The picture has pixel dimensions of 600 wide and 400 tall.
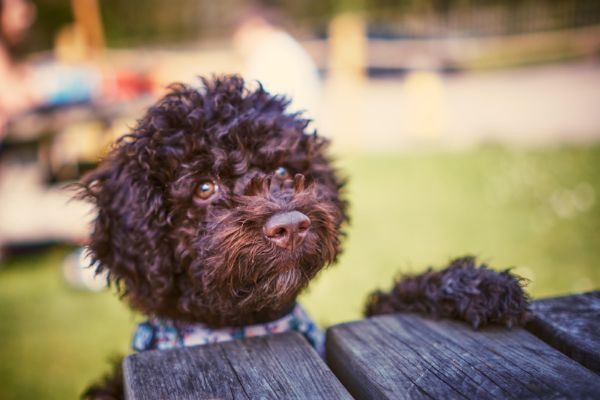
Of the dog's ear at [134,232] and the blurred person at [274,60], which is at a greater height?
the blurred person at [274,60]

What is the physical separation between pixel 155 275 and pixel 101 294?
3.89 metres

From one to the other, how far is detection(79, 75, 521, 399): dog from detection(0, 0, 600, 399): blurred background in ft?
1.26

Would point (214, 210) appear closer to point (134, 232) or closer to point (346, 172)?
point (134, 232)

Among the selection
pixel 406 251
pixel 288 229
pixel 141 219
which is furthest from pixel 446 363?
pixel 406 251

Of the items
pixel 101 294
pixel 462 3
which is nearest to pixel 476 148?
pixel 101 294

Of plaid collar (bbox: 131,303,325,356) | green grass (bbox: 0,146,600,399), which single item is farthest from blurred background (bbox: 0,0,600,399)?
plaid collar (bbox: 131,303,325,356)

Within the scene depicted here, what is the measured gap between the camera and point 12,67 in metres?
7.32

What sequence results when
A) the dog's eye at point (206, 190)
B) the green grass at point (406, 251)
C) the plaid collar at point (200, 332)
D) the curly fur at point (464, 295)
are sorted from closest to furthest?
1. the curly fur at point (464, 295)
2. the plaid collar at point (200, 332)
3. the dog's eye at point (206, 190)
4. the green grass at point (406, 251)

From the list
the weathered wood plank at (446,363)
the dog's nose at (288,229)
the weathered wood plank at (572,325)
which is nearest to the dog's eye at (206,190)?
the dog's nose at (288,229)

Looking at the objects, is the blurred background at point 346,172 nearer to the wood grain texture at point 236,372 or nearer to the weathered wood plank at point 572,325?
the wood grain texture at point 236,372

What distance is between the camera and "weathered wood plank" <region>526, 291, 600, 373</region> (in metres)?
1.58

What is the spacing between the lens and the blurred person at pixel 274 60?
A: 7.22 metres

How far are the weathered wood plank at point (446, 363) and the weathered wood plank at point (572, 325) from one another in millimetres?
77

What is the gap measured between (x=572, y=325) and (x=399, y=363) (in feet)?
1.92
